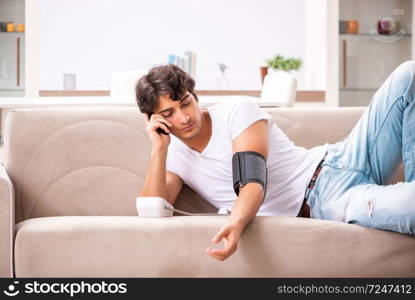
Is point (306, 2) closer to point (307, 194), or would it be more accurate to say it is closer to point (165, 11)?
point (165, 11)

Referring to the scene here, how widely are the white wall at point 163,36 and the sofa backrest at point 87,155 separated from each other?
12.9 ft

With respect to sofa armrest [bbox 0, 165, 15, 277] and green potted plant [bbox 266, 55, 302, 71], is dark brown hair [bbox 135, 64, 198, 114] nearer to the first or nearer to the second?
sofa armrest [bbox 0, 165, 15, 277]

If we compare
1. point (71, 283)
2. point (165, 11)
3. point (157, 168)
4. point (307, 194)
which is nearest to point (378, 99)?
point (307, 194)

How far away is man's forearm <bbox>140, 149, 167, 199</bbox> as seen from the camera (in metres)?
2.13

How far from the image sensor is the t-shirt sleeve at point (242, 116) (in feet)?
6.92

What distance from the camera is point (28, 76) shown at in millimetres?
5668

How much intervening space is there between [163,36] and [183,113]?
14.3 ft

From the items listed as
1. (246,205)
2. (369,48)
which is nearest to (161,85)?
(246,205)

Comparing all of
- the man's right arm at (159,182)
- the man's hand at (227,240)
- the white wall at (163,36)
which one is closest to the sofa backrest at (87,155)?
the man's right arm at (159,182)

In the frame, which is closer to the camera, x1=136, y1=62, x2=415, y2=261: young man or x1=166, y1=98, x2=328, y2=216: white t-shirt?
x1=136, y1=62, x2=415, y2=261: young man

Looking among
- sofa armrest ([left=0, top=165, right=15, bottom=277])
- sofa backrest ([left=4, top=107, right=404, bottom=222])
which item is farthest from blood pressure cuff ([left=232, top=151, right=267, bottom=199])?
sofa armrest ([left=0, top=165, right=15, bottom=277])

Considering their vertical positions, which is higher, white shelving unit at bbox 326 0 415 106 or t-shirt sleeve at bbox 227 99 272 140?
white shelving unit at bbox 326 0 415 106

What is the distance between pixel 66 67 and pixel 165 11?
1.03m

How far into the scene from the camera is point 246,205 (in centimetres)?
189
